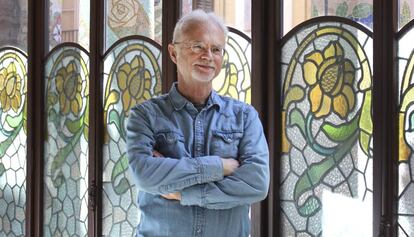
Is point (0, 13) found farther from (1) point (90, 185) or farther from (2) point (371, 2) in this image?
(2) point (371, 2)

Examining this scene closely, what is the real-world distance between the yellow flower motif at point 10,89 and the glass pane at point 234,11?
1.58 m

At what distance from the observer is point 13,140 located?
162 inches

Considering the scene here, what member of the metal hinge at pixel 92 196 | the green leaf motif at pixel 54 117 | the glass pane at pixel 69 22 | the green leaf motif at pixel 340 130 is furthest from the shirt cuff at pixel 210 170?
the green leaf motif at pixel 54 117

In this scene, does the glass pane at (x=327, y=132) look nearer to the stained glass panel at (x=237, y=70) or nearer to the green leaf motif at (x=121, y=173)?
the stained glass panel at (x=237, y=70)

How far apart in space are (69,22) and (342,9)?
1.79 meters

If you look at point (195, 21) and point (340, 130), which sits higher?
point (195, 21)

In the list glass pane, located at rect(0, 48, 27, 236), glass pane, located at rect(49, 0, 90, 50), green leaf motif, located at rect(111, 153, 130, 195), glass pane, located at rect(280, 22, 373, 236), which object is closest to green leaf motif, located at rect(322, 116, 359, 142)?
glass pane, located at rect(280, 22, 373, 236)

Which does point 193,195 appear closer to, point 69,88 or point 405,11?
point 405,11

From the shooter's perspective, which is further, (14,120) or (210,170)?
(14,120)

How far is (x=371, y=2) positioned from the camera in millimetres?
2477

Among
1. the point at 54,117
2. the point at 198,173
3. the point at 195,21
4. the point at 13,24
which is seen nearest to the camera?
the point at 198,173

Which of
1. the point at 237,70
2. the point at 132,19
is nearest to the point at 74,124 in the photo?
the point at 132,19

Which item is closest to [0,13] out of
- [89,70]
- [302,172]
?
[89,70]

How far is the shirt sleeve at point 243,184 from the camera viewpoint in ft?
6.30
